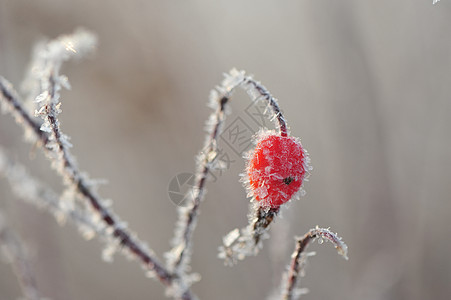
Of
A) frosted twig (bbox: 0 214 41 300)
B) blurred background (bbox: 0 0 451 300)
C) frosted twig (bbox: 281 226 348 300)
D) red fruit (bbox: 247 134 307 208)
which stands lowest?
frosted twig (bbox: 0 214 41 300)

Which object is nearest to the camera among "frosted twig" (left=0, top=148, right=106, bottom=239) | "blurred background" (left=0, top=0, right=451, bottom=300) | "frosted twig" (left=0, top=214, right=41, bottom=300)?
"frosted twig" (left=0, top=148, right=106, bottom=239)

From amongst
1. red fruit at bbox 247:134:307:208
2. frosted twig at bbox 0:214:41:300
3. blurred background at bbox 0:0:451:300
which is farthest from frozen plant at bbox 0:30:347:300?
blurred background at bbox 0:0:451:300

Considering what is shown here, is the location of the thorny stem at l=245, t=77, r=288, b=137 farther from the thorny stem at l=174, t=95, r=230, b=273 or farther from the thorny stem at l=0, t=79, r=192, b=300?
the thorny stem at l=0, t=79, r=192, b=300

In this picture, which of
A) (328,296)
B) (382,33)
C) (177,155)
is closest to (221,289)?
(328,296)

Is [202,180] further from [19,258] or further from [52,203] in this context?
[19,258]

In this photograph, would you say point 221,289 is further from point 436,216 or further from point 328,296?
point 436,216
